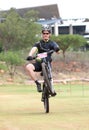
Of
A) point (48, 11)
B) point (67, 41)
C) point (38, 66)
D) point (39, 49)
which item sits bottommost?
point (48, 11)

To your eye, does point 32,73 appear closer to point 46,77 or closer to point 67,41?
point 46,77

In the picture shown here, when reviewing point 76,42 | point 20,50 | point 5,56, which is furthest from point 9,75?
point 76,42

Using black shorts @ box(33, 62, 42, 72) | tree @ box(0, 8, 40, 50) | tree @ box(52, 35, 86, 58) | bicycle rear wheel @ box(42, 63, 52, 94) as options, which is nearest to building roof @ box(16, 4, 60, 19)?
tree @ box(52, 35, 86, 58)

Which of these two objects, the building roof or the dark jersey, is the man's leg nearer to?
the dark jersey

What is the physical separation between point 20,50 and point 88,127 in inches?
2409

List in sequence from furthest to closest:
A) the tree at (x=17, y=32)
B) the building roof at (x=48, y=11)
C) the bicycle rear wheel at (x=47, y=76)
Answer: the building roof at (x=48, y=11), the tree at (x=17, y=32), the bicycle rear wheel at (x=47, y=76)

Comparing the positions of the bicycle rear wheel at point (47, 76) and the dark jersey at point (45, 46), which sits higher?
the dark jersey at point (45, 46)

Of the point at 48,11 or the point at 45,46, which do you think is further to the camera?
the point at 48,11

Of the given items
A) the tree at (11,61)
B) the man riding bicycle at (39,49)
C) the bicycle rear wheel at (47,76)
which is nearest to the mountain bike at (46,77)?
the bicycle rear wheel at (47,76)

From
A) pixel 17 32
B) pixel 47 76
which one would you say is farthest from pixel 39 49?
pixel 17 32

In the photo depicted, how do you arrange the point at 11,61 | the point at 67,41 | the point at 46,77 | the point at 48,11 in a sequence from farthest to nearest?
1. the point at 48,11
2. the point at 67,41
3. the point at 11,61
4. the point at 46,77

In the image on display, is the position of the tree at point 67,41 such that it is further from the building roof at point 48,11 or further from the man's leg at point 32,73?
the man's leg at point 32,73

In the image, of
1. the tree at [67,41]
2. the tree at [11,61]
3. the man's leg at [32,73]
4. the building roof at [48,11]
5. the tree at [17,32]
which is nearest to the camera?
the man's leg at [32,73]

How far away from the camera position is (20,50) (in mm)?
69625
